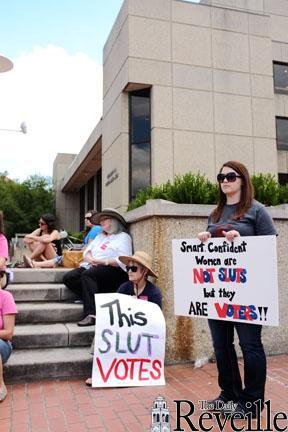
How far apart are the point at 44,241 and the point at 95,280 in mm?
2706

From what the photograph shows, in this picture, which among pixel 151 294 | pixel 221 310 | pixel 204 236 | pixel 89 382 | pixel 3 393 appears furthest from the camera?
pixel 151 294

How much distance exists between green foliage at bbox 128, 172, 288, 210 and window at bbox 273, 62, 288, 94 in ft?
45.5

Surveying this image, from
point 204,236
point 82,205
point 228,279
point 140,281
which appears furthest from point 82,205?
point 228,279

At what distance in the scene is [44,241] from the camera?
7.70 meters

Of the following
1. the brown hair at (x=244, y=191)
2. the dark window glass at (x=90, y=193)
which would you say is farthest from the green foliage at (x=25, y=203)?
the brown hair at (x=244, y=191)

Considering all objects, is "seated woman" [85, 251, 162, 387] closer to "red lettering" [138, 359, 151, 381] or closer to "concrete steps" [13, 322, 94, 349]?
"red lettering" [138, 359, 151, 381]

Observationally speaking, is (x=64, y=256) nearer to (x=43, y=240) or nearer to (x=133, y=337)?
(x=43, y=240)

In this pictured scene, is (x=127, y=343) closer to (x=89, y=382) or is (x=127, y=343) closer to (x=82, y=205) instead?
(x=89, y=382)

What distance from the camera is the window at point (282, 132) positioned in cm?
1831

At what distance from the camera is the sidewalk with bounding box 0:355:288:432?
327cm

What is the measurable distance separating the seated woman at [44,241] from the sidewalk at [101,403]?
375 centimetres

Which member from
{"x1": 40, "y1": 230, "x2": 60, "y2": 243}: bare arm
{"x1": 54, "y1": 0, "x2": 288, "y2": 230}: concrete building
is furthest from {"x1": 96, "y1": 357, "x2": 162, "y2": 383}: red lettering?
{"x1": 54, "y1": 0, "x2": 288, "y2": 230}: concrete building

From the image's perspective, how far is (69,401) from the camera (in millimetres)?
3783

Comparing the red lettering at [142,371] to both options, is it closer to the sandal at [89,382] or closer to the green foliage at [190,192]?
the sandal at [89,382]
